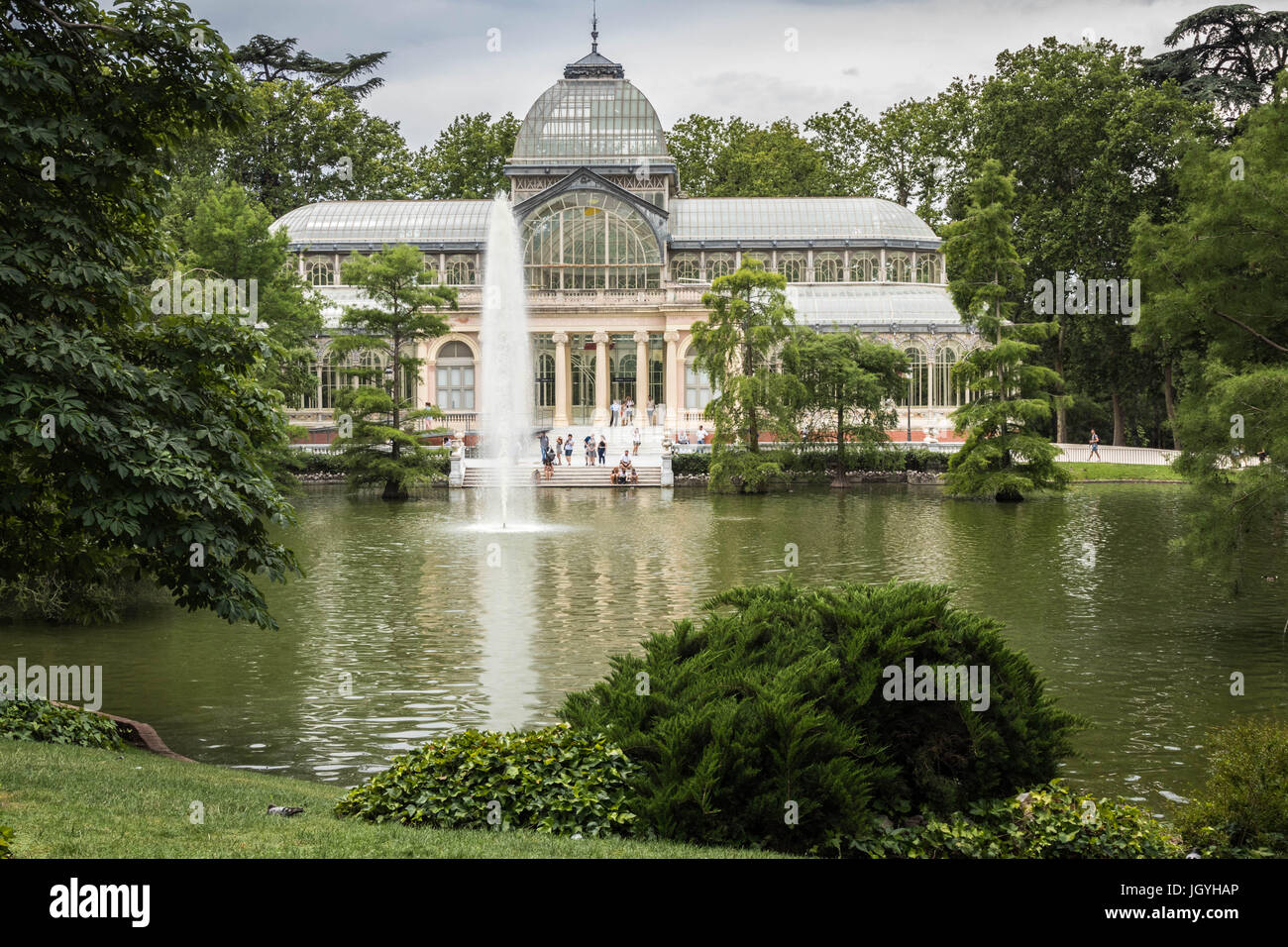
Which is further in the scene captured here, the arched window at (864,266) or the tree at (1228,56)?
the arched window at (864,266)

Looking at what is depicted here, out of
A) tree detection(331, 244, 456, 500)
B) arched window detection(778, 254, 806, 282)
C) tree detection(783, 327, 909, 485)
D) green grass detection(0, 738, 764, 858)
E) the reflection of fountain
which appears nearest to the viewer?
green grass detection(0, 738, 764, 858)

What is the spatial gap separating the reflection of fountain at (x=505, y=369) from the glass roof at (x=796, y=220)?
10.5 m

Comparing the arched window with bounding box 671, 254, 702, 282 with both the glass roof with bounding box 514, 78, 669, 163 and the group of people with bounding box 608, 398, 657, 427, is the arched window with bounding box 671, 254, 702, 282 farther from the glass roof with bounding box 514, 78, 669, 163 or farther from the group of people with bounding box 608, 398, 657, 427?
the group of people with bounding box 608, 398, 657, 427

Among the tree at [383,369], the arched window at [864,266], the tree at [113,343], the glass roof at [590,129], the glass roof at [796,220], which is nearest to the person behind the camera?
the tree at [113,343]

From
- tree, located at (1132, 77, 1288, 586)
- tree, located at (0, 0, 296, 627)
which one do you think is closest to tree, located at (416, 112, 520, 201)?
tree, located at (1132, 77, 1288, 586)

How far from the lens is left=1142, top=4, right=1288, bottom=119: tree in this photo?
189ft

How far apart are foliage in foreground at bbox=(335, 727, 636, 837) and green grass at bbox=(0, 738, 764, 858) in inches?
10.3

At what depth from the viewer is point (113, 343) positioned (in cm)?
1158

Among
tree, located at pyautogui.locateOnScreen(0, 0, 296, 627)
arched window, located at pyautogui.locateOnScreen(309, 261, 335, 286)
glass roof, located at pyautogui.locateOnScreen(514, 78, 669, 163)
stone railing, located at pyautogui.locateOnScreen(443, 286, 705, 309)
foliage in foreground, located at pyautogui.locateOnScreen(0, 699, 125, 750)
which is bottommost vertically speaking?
foliage in foreground, located at pyautogui.locateOnScreen(0, 699, 125, 750)

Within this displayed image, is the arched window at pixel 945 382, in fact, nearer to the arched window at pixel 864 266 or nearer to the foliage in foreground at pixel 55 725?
the arched window at pixel 864 266

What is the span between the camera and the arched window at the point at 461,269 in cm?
7038

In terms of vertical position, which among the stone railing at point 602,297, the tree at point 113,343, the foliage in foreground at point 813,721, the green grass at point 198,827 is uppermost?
the stone railing at point 602,297

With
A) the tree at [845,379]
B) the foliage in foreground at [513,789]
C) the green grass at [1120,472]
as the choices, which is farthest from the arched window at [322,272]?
the foliage in foreground at [513,789]
